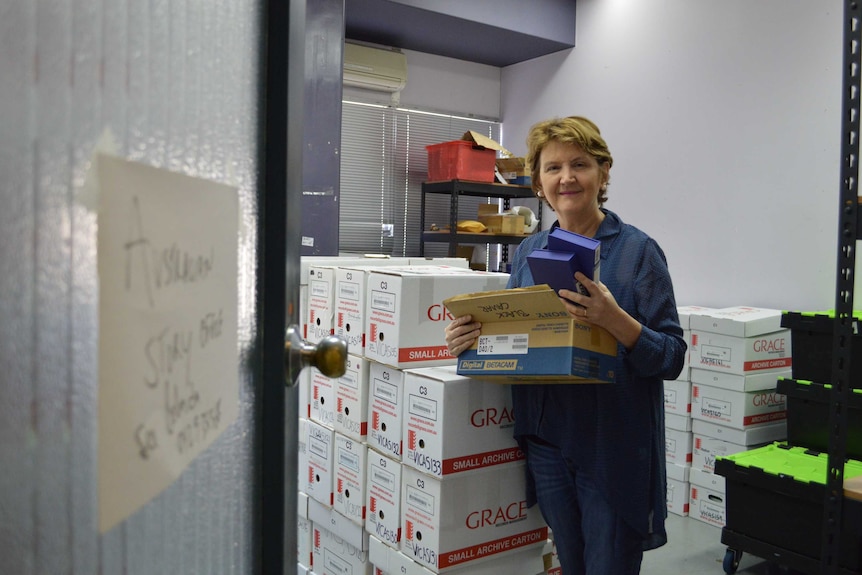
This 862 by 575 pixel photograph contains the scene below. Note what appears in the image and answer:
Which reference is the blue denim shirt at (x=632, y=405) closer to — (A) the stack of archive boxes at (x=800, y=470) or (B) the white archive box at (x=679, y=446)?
(A) the stack of archive boxes at (x=800, y=470)

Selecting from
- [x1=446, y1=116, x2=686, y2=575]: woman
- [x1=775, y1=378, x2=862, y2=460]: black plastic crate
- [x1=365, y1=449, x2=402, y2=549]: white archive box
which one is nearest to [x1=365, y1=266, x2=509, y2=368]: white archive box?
[x1=446, y1=116, x2=686, y2=575]: woman

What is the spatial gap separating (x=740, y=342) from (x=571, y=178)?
2087 mm

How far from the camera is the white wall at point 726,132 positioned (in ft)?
12.0

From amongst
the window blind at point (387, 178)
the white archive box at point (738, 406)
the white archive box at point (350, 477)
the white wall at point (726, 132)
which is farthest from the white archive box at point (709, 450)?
the window blind at point (387, 178)

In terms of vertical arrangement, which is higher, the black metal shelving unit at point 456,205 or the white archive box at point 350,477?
the black metal shelving unit at point 456,205

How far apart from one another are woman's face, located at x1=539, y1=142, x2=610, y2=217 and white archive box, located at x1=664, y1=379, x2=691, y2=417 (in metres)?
2.14

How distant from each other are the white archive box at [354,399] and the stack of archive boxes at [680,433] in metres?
Result: 2.14

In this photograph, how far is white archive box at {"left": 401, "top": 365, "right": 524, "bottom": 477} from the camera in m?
1.72

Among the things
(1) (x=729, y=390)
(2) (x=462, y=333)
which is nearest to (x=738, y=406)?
(1) (x=729, y=390)

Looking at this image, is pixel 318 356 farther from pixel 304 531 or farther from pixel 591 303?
pixel 304 531

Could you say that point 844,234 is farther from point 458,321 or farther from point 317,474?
point 317,474

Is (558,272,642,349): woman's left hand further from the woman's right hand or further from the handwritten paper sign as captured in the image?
the handwritten paper sign

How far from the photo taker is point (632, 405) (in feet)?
5.23

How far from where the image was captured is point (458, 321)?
1703 mm
